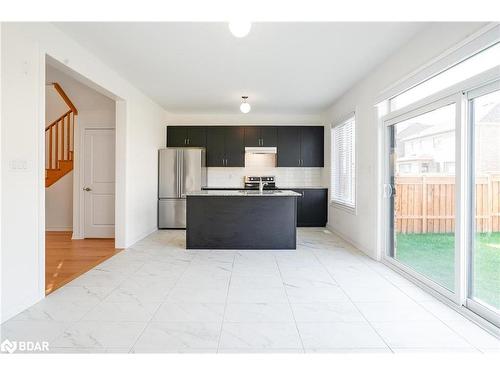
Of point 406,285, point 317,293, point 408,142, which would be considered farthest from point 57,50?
point 406,285

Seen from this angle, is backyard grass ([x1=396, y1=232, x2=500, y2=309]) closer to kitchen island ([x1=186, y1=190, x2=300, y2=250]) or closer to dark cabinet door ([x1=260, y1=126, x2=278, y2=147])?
kitchen island ([x1=186, y1=190, x2=300, y2=250])

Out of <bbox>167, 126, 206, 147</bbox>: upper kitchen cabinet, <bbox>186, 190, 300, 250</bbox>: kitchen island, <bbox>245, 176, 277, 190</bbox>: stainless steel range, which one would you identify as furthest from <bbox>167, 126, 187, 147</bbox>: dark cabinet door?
<bbox>186, 190, 300, 250</bbox>: kitchen island

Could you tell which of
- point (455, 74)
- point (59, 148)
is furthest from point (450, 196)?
point (59, 148)

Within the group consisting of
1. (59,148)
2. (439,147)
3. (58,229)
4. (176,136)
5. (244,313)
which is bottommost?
(244,313)

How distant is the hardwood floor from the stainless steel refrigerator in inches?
56.2

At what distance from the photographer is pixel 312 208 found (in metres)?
7.85

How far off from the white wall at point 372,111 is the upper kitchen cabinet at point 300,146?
1.39 metres

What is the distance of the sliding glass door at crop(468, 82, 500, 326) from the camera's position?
2.75 m

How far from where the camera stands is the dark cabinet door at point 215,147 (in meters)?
8.09

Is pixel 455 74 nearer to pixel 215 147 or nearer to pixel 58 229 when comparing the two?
pixel 215 147

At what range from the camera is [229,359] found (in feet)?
7.04

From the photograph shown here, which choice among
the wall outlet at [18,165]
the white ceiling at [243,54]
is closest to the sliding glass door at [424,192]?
the white ceiling at [243,54]

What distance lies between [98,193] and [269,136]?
13.0 feet

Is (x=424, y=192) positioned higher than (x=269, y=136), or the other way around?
(x=269, y=136)
